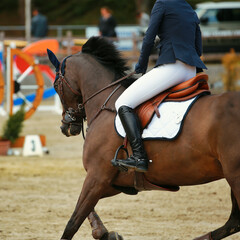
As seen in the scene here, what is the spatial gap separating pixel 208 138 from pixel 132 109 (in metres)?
0.78

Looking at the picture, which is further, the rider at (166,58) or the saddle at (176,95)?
the rider at (166,58)

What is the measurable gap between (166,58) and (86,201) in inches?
55.6

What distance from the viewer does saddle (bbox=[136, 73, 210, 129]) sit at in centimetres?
515

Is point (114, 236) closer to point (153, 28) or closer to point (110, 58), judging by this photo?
point (110, 58)

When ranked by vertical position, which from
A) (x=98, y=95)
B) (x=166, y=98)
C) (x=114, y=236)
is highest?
(x=166, y=98)

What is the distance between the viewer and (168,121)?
5.11 m

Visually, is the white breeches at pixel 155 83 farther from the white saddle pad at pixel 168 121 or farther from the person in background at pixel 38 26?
the person in background at pixel 38 26

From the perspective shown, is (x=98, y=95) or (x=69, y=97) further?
(x=69, y=97)

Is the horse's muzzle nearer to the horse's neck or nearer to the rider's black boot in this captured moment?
the horse's neck

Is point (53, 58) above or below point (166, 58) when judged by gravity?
below

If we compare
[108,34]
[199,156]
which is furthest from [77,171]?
[108,34]

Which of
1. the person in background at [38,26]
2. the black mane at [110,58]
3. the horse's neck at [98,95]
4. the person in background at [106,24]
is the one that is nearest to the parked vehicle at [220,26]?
the person in background at [106,24]

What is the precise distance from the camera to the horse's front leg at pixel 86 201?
5348 mm

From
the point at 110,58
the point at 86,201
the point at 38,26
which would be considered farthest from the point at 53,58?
the point at 38,26
